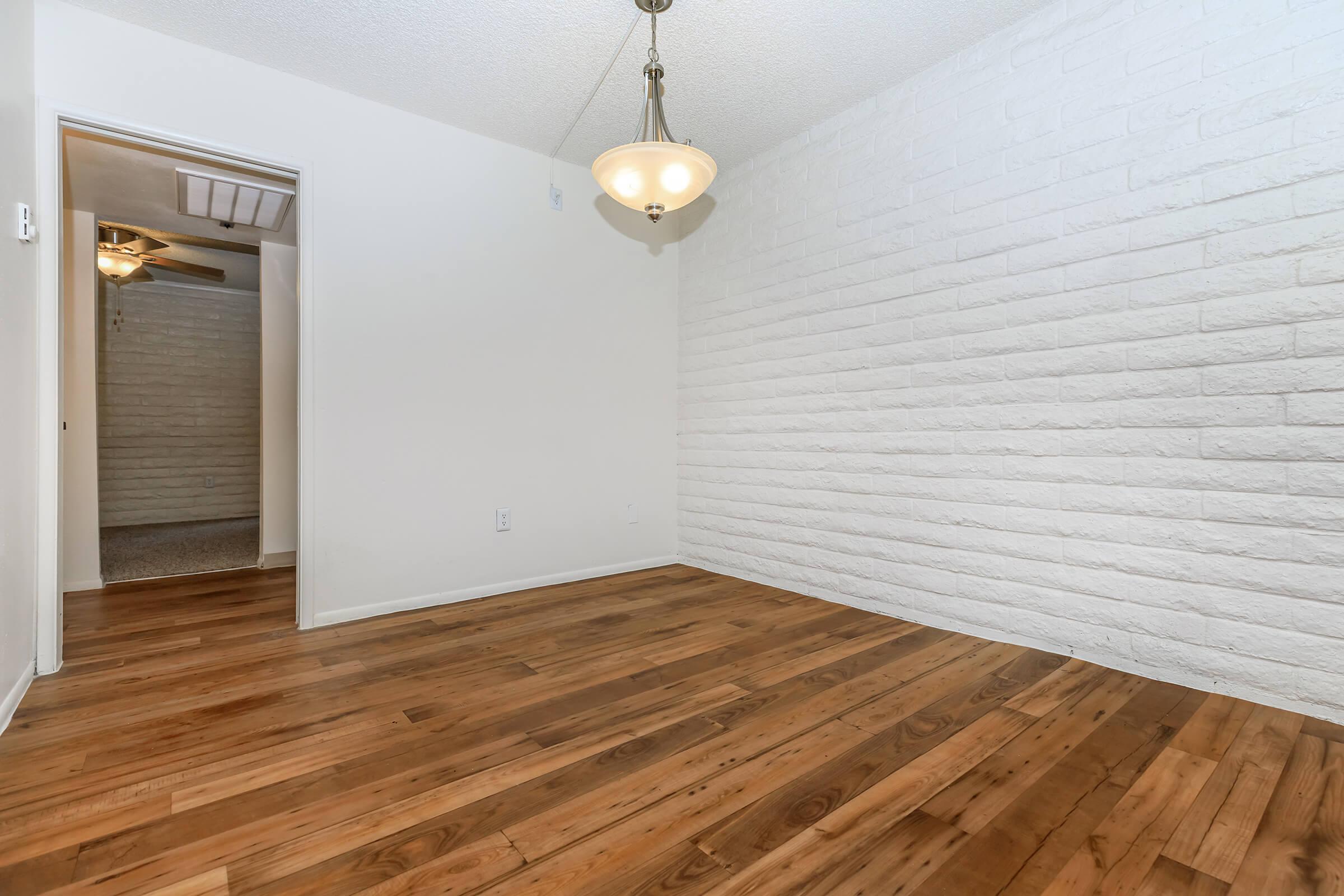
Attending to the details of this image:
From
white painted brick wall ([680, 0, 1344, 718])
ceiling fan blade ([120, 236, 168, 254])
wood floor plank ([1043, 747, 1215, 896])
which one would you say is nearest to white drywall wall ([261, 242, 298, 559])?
ceiling fan blade ([120, 236, 168, 254])

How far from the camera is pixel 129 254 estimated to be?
4.73m

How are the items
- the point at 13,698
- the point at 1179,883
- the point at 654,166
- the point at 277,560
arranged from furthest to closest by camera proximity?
1. the point at 277,560
2. the point at 654,166
3. the point at 13,698
4. the point at 1179,883

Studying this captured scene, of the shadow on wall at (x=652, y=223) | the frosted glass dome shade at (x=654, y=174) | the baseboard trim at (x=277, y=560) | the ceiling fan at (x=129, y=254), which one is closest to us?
the frosted glass dome shade at (x=654, y=174)

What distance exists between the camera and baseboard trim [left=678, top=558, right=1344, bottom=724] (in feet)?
6.36

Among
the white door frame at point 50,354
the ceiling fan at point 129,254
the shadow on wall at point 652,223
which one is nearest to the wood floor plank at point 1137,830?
the white door frame at point 50,354

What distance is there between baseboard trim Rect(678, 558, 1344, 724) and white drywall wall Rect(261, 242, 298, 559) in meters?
3.34

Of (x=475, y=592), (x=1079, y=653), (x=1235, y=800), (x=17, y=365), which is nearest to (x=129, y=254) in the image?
(x=17, y=365)

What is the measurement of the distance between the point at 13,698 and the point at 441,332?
82.8 inches

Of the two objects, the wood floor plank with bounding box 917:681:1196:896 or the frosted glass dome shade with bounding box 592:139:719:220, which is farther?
the frosted glass dome shade with bounding box 592:139:719:220

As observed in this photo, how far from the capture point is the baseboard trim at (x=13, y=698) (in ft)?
6.07

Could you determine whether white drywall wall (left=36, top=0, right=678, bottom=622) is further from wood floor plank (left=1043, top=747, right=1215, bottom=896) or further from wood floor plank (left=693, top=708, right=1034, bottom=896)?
wood floor plank (left=1043, top=747, right=1215, bottom=896)

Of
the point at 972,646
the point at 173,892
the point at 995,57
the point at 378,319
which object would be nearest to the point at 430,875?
the point at 173,892

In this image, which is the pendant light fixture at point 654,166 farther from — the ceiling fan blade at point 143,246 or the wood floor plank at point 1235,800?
the ceiling fan blade at point 143,246

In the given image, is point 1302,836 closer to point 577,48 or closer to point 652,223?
point 577,48
